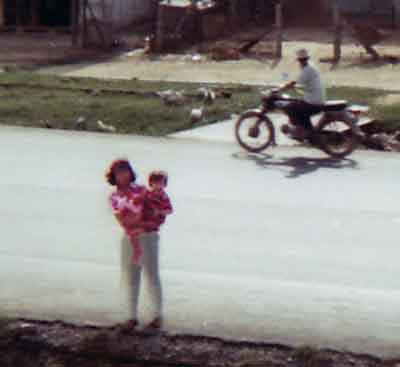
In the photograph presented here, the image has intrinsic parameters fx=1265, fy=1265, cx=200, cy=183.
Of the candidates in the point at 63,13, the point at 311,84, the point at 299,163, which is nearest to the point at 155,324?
the point at 299,163

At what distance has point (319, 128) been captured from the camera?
1700cm

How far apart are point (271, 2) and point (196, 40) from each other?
4423mm

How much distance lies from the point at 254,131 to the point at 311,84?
101 cm

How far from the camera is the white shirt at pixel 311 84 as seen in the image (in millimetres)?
16578

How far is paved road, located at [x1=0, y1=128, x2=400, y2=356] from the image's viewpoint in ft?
30.3

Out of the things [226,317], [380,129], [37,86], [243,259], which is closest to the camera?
[226,317]

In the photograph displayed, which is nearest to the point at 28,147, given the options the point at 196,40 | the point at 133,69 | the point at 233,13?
the point at 133,69

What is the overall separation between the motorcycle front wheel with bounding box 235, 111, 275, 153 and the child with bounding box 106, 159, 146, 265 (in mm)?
8928

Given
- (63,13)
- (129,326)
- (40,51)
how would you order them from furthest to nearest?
(63,13)
(40,51)
(129,326)

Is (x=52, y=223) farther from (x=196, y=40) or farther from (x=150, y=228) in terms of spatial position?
(x=196, y=40)

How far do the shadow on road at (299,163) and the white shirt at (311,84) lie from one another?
2.64 feet

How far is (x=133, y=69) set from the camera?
91.6ft

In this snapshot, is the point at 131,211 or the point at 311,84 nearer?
the point at 131,211

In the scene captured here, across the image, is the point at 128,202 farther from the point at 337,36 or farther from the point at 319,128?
Answer: the point at 337,36
